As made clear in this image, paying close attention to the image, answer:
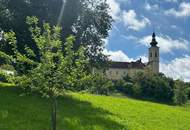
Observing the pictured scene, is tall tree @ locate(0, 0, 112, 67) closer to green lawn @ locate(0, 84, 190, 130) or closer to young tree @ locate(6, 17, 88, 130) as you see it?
green lawn @ locate(0, 84, 190, 130)

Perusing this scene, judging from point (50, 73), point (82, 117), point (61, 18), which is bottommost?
point (82, 117)

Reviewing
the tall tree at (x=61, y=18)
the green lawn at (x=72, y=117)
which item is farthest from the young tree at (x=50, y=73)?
the tall tree at (x=61, y=18)

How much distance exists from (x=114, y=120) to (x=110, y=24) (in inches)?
697

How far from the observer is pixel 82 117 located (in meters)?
32.1

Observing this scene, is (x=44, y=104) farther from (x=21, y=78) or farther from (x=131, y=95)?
(x=131, y=95)

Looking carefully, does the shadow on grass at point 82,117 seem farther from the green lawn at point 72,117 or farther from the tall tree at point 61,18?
the tall tree at point 61,18

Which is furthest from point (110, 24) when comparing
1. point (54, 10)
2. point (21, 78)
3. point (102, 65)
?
point (21, 78)

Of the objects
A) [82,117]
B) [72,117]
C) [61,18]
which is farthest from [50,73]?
[61,18]

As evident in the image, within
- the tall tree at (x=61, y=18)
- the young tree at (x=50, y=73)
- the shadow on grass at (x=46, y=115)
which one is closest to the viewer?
the young tree at (x=50, y=73)

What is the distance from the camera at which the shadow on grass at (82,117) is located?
93.8ft

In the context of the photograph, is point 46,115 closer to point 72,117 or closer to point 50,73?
point 72,117

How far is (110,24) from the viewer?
4894 cm

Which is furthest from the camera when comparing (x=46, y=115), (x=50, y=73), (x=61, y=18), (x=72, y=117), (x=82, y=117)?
(x=61, y=18)

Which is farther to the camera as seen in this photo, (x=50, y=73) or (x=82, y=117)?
(x=82, y=117)
